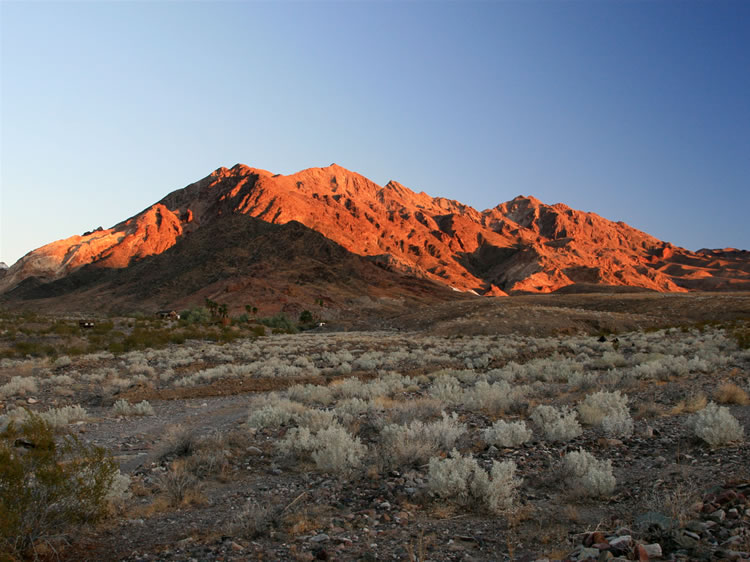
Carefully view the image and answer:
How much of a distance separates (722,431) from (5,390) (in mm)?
17760

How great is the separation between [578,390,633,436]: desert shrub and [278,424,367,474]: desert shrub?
160 inches

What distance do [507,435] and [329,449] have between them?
2794 millimetres

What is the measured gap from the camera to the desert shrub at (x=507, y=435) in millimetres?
7598

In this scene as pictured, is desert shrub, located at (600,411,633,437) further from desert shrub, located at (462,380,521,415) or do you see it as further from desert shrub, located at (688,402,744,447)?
desert shrub, located at (462,380,521,415)

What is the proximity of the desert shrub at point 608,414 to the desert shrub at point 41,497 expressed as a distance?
286 inches

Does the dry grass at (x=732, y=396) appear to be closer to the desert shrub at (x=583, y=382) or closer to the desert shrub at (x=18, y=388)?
the desert shrub at (x=583, y=382)

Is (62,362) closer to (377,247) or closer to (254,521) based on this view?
(254,521)

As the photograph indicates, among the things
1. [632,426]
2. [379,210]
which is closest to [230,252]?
[379,210]

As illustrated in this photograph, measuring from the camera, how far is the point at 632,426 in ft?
26.0

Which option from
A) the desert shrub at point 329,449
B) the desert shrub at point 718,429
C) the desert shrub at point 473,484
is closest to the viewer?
the desert shrub at point 473,484

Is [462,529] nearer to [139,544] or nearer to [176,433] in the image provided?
[139,544]

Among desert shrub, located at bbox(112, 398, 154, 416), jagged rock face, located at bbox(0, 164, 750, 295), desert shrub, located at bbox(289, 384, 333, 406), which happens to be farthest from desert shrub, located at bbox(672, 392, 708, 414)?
jagged rock face, located at bbox(0, 164, 750, 295)

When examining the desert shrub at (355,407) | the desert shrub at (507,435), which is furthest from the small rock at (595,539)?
the desert shrub at (355,407)

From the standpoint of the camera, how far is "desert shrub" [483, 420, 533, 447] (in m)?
7.60
